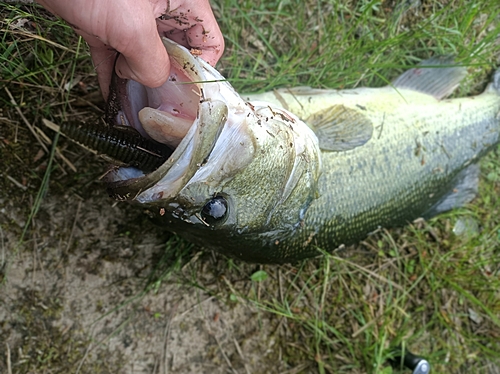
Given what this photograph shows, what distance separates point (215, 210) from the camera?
182 cm

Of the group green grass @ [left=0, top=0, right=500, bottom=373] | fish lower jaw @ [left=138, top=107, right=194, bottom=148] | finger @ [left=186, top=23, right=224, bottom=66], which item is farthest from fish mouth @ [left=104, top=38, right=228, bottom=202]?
green grass @ [left=0, top=0, right=500, bottom=373]

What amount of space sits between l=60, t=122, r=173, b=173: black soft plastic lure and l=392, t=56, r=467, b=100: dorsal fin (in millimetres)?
1909

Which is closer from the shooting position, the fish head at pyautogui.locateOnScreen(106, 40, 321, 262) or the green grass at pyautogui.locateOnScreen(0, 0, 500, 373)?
the fish head at pyautogui.locateOnScreen(106, 40, 321, 262)

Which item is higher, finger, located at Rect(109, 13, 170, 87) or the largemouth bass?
finger, located at Rect(109, 13, 170, 87)

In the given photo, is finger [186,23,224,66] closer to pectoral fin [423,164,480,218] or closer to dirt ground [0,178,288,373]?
dirt ground [0,178,288,373]

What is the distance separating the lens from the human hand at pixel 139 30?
139 centimetres

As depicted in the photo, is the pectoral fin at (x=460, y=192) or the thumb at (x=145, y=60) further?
the pectoral fin at (x=460, y=192)

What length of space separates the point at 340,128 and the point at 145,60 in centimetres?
126

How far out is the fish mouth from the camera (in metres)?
1.63

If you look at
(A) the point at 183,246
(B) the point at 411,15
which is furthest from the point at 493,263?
(A) the point at 183,246

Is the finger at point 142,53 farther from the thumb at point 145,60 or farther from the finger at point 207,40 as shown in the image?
the finger at point 207,40

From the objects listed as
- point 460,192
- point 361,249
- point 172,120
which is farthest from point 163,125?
point 460,192

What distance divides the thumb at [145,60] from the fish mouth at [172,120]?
0.31 ft

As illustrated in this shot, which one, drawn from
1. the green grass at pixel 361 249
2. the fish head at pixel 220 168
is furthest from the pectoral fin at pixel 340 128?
the green grass at pixel 361 249
